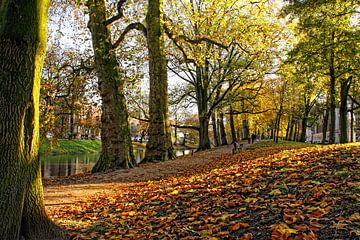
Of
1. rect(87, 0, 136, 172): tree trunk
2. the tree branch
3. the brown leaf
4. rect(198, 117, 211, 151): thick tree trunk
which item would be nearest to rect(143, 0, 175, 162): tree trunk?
the tree branch

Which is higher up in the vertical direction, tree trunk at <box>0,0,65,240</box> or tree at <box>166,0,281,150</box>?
tree at <box>166,0,281,150</box>

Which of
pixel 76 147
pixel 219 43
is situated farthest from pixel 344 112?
pixel 76 147

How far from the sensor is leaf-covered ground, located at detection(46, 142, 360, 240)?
3.49 meters

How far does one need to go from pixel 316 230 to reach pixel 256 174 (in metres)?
3.41

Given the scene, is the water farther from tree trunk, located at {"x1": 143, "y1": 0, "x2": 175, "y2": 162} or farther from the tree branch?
the tree branch

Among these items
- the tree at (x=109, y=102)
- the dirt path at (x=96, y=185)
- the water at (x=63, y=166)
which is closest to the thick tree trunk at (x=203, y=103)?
the water at (x=63, y=166)

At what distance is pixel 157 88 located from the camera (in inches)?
642

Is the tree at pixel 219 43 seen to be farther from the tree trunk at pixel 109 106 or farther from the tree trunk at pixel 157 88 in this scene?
the tree trunk at pixel 109 106

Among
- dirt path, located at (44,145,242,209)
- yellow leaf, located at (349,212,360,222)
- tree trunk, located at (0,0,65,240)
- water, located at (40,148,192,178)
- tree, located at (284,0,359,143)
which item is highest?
tree, located at (284,0,359,143)

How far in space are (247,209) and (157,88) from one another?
→ 12419 millimetres

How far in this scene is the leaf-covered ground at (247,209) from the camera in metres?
3.49

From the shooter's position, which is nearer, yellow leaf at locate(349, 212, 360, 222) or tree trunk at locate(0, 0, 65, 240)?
yellow leaf at locate(349, 212, 360, 222)


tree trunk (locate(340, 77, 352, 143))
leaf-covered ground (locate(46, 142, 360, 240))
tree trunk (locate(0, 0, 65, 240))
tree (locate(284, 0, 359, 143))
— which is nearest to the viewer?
leaf-covered ground (locate(46, 142, 360, 240))

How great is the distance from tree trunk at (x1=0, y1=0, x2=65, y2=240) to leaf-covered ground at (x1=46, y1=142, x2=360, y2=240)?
0.88 m
